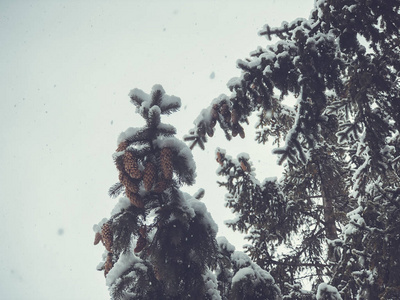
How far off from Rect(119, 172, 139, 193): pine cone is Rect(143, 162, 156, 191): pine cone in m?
0.08

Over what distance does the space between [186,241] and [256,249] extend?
15.6 ft

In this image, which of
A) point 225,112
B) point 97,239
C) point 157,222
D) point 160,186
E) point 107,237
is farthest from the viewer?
point 225,112

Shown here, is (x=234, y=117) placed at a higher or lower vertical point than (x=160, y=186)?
higher

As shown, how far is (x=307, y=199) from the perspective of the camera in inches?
307

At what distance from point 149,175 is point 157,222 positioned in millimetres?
429

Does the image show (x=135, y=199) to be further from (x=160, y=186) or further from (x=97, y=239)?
(x=97, y=239)

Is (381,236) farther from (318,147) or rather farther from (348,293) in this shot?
(318,147)

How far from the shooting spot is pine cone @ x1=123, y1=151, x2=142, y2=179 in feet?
7.18

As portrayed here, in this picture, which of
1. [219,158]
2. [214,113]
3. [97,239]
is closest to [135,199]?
[97,239]

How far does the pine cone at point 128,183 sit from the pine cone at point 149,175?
0.08 m

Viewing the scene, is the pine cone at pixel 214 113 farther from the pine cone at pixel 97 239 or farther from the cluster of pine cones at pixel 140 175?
the pine cone at pixel 97 239

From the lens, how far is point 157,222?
2.40 metres

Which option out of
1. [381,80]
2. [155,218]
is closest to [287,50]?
[381,80]

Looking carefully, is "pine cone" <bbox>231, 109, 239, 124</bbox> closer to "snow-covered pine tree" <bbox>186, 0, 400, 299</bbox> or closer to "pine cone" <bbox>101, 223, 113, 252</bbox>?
"snow-covered pine tree" <bbox>186, 0, 400, 299</bbox>
